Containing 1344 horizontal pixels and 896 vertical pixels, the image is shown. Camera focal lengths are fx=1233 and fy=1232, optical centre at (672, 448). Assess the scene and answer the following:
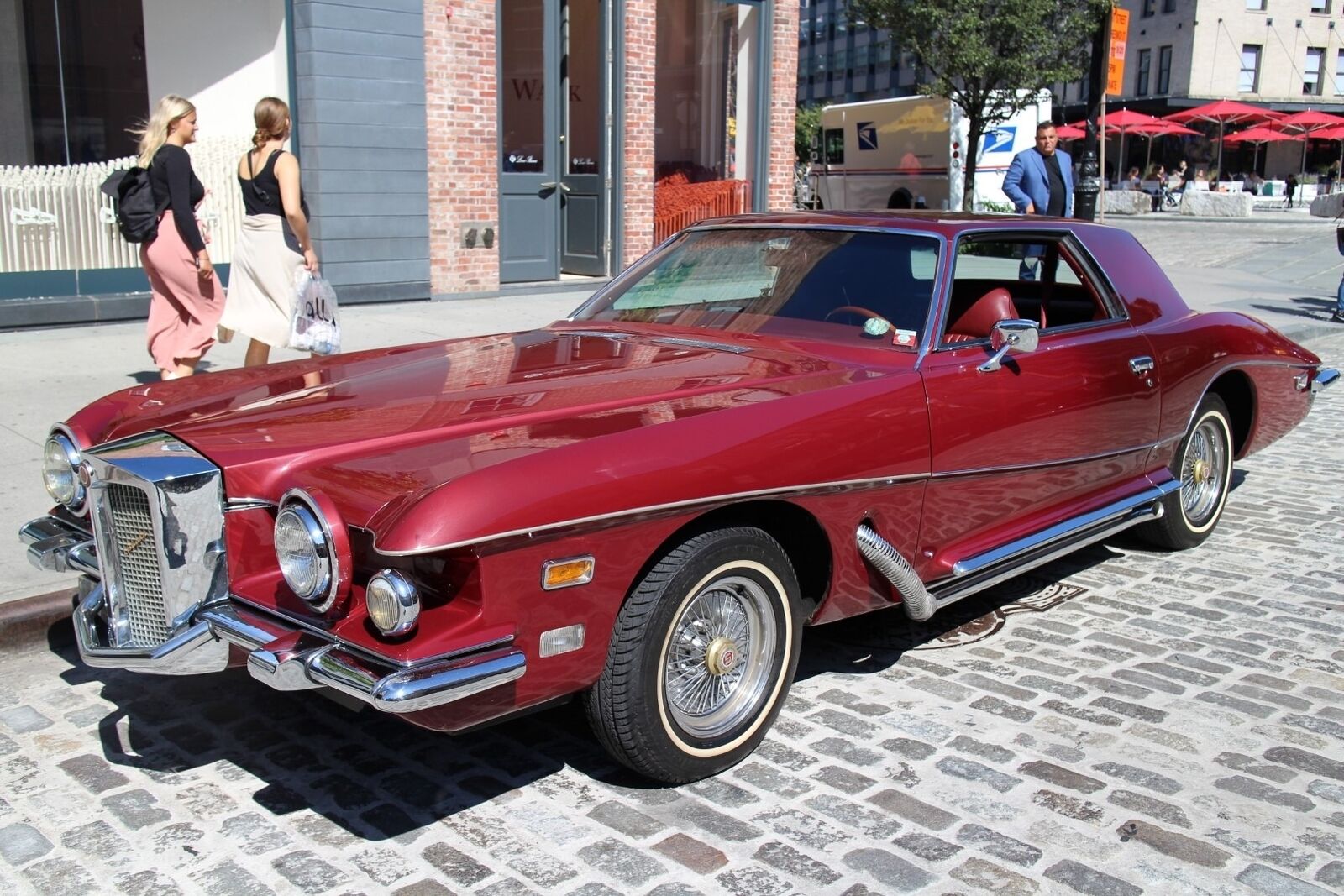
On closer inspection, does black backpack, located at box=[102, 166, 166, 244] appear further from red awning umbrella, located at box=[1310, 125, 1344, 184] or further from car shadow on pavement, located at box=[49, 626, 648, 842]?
red awning umbrella, located at box=[1310, 125, 1344, 184]

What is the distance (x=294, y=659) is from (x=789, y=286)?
2.48 meters

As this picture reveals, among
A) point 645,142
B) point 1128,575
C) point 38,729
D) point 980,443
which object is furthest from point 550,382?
point 645,142

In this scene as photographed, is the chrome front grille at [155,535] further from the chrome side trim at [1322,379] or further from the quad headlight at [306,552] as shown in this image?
the chrome side trim at [1322,379]

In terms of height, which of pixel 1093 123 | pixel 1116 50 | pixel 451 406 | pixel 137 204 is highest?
pixel 1116 50

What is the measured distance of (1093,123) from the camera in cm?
1238

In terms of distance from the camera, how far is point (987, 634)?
477 cm

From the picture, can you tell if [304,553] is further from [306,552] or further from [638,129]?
[638,129]

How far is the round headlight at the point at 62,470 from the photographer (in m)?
3.84

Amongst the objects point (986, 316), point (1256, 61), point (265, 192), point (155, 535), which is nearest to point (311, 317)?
point (265, 192)

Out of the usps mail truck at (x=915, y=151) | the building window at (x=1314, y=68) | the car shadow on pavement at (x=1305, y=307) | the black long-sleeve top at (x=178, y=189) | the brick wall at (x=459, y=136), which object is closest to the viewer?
the black long-sleeve top at (x=178, y=189)

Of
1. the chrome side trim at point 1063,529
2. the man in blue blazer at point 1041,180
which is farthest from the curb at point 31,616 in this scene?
the man in blue blazer at point 1041,180

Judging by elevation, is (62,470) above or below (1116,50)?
below

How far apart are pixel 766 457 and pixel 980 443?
Result: 3.67 feet

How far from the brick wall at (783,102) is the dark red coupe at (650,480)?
11.0 m
